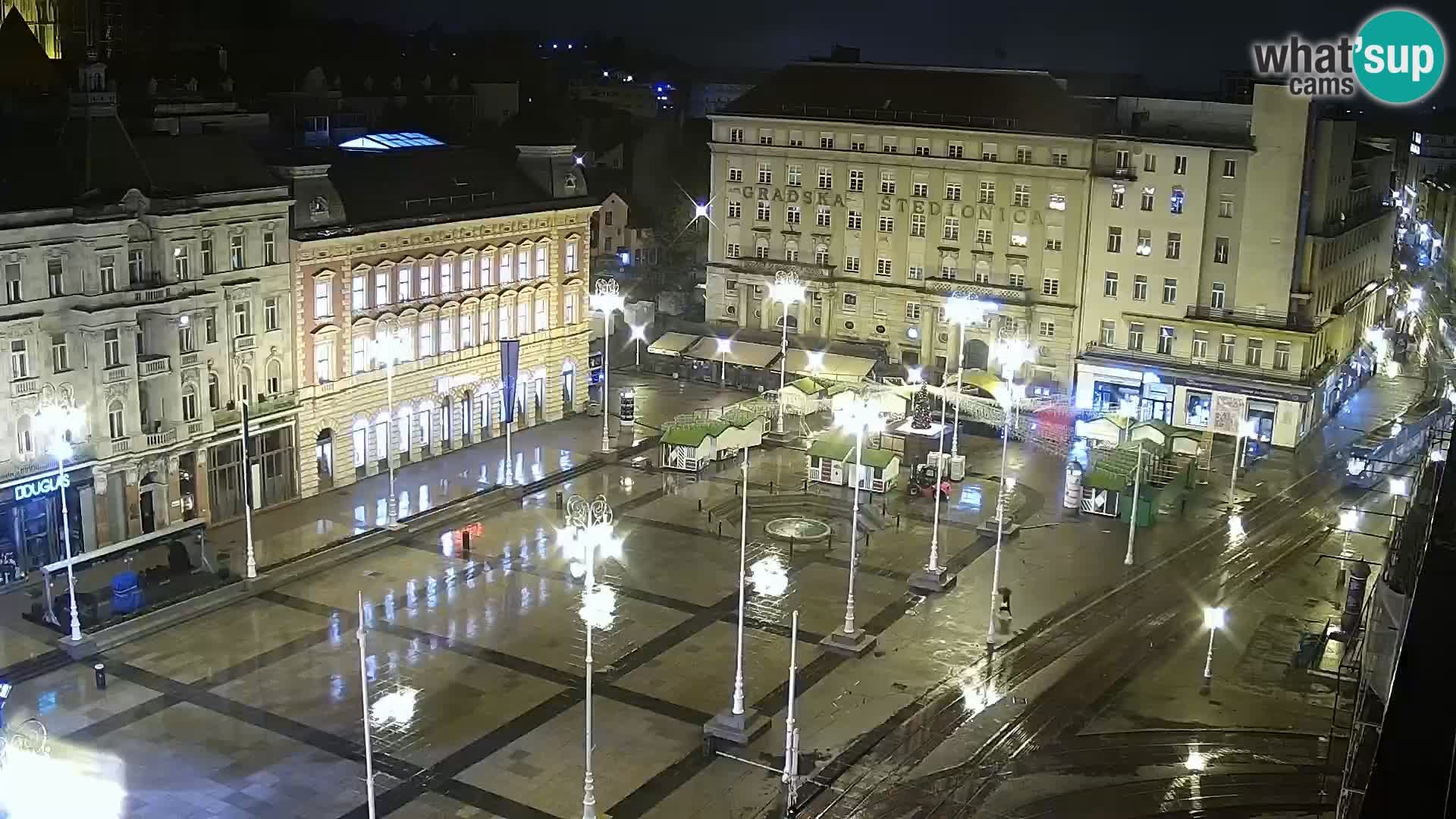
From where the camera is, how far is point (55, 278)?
5325 centimetres

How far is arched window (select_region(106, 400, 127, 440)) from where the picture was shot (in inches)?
2165

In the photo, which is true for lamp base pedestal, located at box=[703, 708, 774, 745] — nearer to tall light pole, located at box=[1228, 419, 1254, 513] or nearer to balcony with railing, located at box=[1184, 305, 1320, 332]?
tall light pole, located at box=[1228, 419, 1254, 513]

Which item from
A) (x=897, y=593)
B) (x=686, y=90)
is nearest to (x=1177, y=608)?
(x=897, y=593)

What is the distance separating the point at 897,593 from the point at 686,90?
15391 centimetres

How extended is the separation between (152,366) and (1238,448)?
163 ft

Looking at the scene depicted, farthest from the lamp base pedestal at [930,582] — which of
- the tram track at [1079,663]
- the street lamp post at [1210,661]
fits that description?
the street lamp post at [1210,661]

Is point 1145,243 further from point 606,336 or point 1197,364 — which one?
point 606,336

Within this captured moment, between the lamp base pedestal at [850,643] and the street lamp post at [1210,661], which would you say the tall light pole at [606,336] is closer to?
A: the lamp base pedestal at [850,643]

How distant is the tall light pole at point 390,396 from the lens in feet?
199

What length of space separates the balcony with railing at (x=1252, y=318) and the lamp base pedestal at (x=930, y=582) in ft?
104

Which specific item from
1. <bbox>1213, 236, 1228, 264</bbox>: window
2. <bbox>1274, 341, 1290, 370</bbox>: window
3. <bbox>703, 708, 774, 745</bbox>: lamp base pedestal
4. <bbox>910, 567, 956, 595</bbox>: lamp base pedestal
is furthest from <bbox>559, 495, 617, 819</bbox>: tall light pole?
<bbox>1213, 236, 1228, 264</bbox>: window

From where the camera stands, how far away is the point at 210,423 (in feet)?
194

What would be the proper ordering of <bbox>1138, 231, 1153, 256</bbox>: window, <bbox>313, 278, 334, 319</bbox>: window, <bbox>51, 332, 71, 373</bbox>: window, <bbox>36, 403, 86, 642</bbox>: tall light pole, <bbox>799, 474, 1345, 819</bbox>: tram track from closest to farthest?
1. <bbox>799, 474, 1345, 819</bbox>: tram track
2. <bbox>36, 403, 86, 642</bbox>: tall light pole
3. <bbox>51, 332, 71, 373</bbox>: window
4. <bbox>313, 278, 334, 319</bbox>: window
5. <bbox>1138, 231, 1153, 256</bbox>: window

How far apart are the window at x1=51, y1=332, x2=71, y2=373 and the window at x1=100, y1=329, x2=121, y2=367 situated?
1.26 metres
